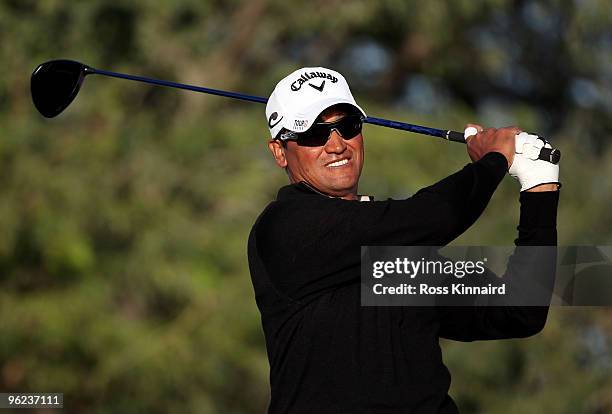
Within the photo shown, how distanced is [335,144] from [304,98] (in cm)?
18

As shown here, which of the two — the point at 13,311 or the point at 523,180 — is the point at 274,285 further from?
the point at 13,311

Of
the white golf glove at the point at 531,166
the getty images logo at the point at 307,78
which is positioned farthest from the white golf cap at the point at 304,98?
the white golf glove at the point at 531,166

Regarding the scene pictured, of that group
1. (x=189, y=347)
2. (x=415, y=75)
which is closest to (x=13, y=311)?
(x=189, y=347)

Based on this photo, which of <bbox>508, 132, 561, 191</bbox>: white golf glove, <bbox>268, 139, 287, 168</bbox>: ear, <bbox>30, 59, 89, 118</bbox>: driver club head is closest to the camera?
<bbox>508, 132, 561, 191</bbox>: white golf glove

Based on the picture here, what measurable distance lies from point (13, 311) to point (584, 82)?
7.81 metres

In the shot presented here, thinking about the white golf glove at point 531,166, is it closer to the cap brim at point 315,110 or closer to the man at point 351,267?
the man at point 351,267

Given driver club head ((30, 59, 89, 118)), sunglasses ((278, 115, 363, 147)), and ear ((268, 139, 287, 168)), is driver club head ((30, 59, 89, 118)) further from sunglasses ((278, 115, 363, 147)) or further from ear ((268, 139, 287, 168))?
sunglasses ((278, 115, 363, 147))

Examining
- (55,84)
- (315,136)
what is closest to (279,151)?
(315,136)

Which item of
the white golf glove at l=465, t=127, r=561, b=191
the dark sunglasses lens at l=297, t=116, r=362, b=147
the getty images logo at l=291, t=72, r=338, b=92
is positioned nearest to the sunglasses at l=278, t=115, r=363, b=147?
the dark sunglasses lens at l=297, t=116, r=362, b=147

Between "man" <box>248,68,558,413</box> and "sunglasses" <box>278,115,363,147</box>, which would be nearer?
"man" <box>248,68,558,413</box>

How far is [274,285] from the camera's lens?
13.2 ft

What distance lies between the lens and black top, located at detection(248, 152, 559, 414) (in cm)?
380

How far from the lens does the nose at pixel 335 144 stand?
13.8ft

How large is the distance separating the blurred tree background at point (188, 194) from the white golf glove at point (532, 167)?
31.8 ft
